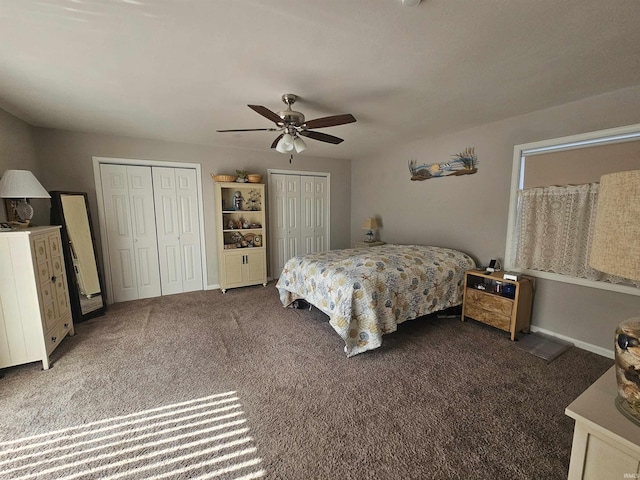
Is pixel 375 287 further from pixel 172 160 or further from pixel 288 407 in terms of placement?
pixel 172 160

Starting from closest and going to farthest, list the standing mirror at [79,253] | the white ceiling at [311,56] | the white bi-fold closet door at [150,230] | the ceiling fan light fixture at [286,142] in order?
1. the white ceiling at [311,56]
2. the ceiling fan light fixture at [286,142]
3. the standing mirror at [79,253]
4. the white bi-fold closet door at [150,230]

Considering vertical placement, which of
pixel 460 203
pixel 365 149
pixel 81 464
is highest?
pixel 365 149

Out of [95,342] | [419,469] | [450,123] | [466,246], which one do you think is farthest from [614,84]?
[95,342]

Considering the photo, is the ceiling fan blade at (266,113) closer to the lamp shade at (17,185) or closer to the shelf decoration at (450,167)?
the lamp shade at (17,185)

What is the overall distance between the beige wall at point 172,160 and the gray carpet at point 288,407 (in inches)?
78.9

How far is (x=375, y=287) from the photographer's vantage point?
264cm

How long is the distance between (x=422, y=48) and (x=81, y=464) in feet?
10.7

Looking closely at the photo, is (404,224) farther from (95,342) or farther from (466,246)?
(95,342)

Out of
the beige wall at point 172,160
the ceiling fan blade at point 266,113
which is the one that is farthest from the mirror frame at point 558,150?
the beige wall at point 172,160

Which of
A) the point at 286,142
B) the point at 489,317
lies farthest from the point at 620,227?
the point at 489,317

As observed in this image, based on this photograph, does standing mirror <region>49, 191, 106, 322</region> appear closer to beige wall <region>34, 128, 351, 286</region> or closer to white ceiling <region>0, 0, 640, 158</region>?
beige wall <region>34, 128, 351, 286</region>

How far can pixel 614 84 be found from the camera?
229cm

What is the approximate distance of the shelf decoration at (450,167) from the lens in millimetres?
3543

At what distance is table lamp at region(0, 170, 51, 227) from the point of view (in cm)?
245
